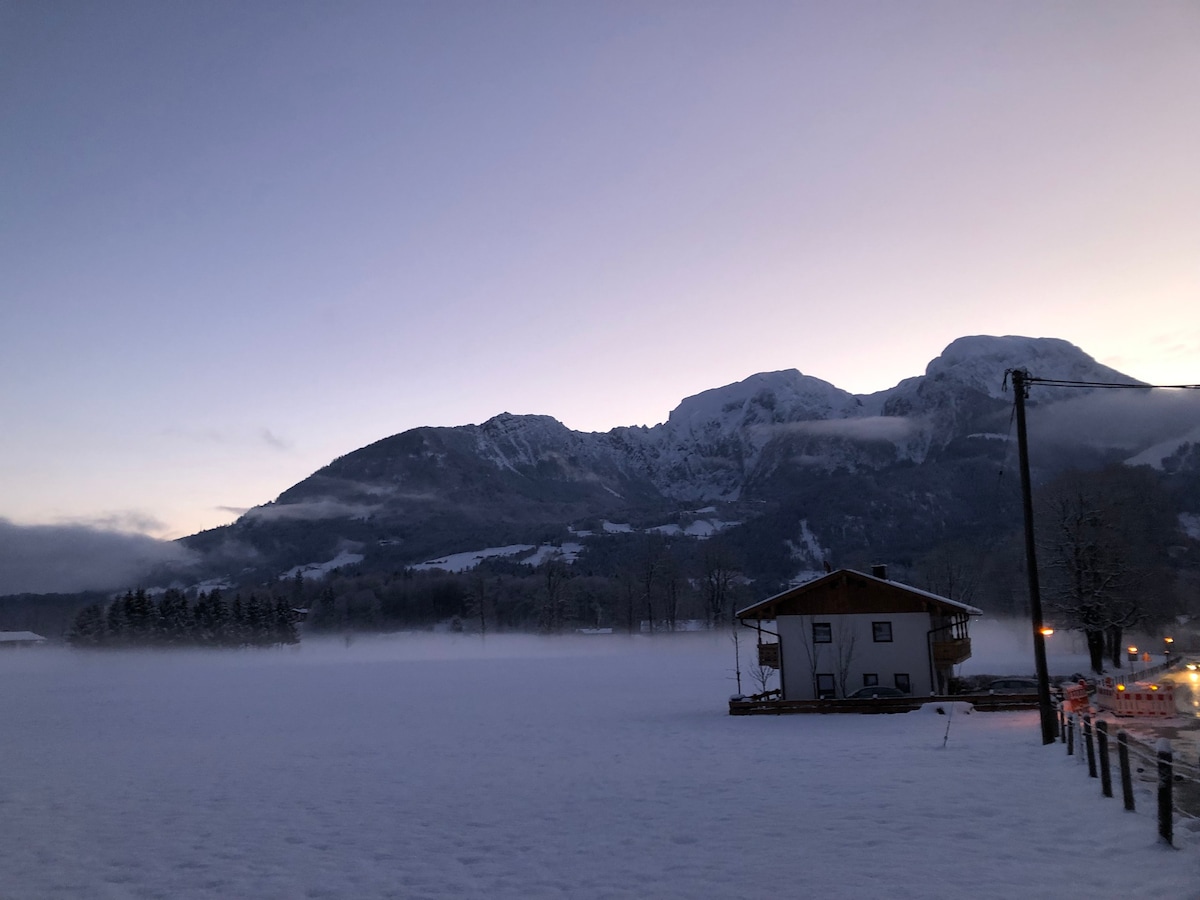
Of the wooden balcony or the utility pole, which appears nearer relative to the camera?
the utility pole

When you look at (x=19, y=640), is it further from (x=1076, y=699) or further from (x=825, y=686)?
(x=1076, y=699)

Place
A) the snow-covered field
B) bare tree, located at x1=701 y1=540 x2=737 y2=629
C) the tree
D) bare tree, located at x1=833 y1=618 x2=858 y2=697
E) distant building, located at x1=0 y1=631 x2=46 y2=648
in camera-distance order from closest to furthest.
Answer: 1. the snow-covered field
2. bare tree, located at x1=833 y1=618 x2=858 y2=697
3. the tree
4. bare tree, located at x1=701 y1=540 x2=737 y2=629
5. distant building, located at x1=0 y1=631 x2=46 y2=648

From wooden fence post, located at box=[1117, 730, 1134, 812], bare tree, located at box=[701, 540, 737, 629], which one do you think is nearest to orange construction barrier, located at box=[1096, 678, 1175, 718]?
wooden fence post, located at box=[1117, 730, 1134, 812]

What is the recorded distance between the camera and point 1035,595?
24.1 meters

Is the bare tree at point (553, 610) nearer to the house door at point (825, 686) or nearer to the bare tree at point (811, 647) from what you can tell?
the bare tree at point (811, 647)

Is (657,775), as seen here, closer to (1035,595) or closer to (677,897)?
(677,897)

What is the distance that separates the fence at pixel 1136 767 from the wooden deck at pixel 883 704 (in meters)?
10.2

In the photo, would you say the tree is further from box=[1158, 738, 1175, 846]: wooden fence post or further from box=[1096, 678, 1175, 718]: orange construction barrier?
box=[1158, 738, 1175, 846]: wooden fence post

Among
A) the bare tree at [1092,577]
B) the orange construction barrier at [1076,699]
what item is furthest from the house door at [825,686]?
the bare tree at [1092,577]

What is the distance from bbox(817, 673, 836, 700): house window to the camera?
131ft

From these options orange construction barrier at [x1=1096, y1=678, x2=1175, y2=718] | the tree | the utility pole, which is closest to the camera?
the utility pole

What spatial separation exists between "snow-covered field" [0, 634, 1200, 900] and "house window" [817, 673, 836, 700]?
20.1 ft

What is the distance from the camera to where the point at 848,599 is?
4059cm

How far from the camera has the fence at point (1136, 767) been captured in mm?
10534
